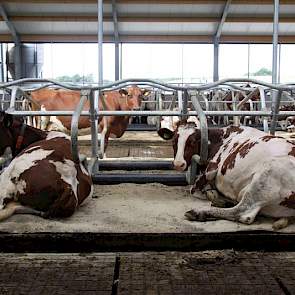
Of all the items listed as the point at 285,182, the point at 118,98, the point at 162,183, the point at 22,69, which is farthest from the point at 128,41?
the point at 285,182

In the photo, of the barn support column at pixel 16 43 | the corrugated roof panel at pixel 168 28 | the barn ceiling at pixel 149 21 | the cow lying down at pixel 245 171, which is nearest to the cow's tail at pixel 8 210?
the cow lying down at pixel 245 171

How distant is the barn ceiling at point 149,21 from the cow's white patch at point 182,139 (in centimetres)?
1311

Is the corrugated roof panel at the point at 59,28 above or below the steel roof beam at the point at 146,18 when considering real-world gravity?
below

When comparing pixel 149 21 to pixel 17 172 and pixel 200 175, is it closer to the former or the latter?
pixel 200 175

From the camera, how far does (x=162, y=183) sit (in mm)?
5020

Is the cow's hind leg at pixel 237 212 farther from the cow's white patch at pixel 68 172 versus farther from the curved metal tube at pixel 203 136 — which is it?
the cow's white patch at pixel 68 172

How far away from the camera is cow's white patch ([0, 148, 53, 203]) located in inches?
145

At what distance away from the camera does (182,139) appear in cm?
474

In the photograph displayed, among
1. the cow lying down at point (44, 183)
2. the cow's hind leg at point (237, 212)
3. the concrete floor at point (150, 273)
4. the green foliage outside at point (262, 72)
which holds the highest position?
the green foliage outside at point (262, 72)

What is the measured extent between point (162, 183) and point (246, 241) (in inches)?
73.0

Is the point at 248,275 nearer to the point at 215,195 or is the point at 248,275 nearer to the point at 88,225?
the point at 88,225

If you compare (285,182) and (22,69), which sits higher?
(22,69)

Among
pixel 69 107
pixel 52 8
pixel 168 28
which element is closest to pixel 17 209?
pixel 69 107

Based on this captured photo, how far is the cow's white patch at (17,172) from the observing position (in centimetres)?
367
